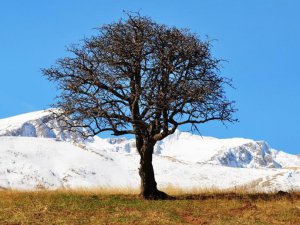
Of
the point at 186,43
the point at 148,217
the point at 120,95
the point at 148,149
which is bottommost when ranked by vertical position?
the point at 148,217

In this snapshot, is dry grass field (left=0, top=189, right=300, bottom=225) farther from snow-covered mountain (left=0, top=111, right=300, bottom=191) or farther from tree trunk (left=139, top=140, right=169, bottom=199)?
snow-covered mountain (left=0, top=111, right=300, bottom=191)

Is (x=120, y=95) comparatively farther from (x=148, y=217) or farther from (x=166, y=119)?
(x=148, y=217)

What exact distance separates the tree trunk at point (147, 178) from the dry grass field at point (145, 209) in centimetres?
76

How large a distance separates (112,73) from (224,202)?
926 cm

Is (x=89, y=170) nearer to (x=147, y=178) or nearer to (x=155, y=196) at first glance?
(x=147, y=178)

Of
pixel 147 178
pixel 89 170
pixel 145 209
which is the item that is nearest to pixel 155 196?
pixel 147 178

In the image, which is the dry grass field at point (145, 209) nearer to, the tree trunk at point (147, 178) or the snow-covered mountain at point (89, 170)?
the tree trunk at point (147, 178)

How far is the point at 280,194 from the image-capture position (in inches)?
1181

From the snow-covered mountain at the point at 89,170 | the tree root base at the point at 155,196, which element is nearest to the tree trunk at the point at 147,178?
the tree root base at the point at 155,196

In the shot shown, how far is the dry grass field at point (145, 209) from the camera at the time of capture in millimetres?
20984

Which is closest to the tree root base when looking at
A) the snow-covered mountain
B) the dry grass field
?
the dry grass field

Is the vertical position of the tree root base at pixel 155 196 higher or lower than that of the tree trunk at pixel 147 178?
lower

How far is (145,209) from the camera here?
77.9 feet

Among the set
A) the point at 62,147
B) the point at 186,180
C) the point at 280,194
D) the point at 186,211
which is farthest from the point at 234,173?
the point at 186,211
